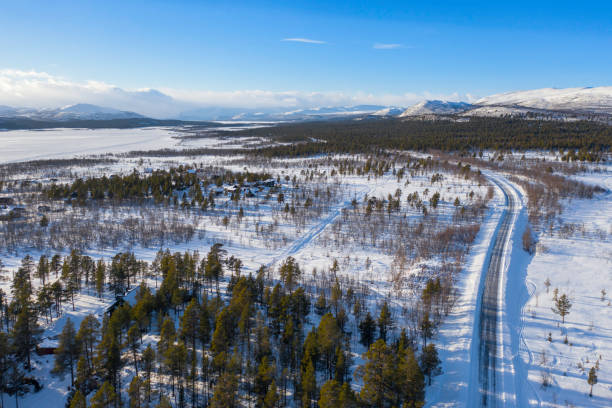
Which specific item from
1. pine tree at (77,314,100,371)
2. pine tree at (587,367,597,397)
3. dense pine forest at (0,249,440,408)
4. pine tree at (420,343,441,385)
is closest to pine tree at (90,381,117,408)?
dense pine forest at (0,249,440,408)

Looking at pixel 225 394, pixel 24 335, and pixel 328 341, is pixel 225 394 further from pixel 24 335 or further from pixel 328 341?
pixel 24 335

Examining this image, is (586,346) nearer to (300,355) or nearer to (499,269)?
(499,269)

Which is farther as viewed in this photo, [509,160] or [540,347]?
[509,160]

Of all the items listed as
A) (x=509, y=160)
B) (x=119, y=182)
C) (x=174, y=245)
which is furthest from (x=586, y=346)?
(x=509, y=160)

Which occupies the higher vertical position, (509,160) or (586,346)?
(509,160)

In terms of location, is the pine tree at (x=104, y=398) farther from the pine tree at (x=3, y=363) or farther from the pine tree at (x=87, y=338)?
the pine tree at (x=3, y=363)

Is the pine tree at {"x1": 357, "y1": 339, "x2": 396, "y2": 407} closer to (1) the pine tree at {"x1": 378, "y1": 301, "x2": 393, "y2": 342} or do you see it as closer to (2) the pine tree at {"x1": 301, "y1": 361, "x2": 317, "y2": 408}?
(2) the pine tree at {"x1": 301, "y1": 361, "x2": 317, "y2": 408}
